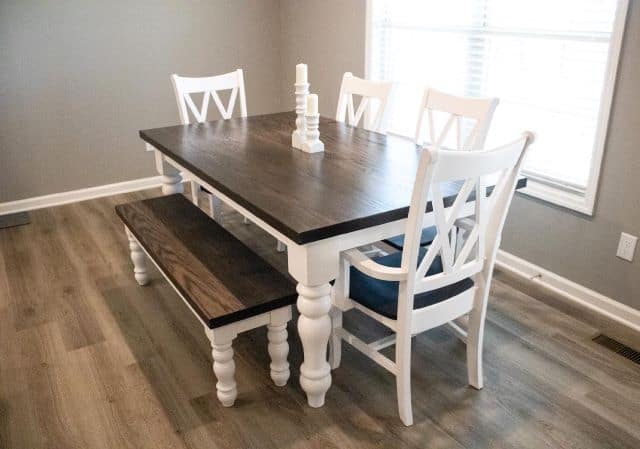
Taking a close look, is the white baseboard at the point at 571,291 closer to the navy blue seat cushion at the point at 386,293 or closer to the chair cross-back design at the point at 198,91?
the navy blue seat cushion at the point at 386,293

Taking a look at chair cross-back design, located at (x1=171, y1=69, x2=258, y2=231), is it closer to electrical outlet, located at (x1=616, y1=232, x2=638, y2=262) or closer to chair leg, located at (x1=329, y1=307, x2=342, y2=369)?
chair leg, located at (x1=329, y1=307, x2=342, y2=369)

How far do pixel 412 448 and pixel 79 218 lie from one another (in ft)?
9.46

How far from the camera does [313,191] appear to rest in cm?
203

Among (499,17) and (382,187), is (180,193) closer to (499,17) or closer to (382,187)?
(382,187)

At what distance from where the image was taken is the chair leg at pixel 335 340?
7.04 feet

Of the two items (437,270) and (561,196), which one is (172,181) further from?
(561,196)

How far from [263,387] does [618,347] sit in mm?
1493

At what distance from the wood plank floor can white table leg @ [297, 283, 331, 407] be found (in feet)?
0.34

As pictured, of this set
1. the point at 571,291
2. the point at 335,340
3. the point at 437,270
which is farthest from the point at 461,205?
the point at 571,291

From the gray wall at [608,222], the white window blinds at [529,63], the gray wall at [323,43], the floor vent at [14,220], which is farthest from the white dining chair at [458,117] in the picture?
the floor vent at [14,220]

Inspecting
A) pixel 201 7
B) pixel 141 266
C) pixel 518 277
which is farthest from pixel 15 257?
pixel 518 277

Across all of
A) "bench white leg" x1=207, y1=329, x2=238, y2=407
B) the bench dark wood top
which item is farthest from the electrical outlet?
"bench white leg" x1=207, y1=329, x2=238, y2=407

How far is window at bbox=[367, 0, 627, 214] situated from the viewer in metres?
2.55

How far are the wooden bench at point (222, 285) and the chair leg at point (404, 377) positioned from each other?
41 centimetres
